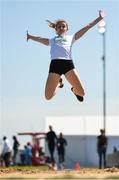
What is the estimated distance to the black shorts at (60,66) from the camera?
35.2ft

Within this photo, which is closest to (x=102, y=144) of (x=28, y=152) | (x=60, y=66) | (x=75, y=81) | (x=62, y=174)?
(x=28, y=152)

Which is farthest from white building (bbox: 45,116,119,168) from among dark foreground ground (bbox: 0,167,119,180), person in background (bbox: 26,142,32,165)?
dark foreground ground (bbox: 0,167,119,180)

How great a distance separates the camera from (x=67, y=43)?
35.7 ft

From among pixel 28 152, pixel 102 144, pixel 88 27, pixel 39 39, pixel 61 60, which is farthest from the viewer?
pixel 28 152

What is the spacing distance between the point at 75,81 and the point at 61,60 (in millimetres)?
488

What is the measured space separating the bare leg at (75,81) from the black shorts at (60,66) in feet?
0.29

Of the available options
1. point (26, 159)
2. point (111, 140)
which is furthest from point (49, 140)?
point (111, 140)

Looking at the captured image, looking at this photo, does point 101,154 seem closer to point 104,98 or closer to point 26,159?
point 26,159

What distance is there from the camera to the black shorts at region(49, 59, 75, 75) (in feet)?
35.2

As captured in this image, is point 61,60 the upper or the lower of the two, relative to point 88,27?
lower

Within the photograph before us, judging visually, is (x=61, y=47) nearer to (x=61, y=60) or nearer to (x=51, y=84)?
(x=61, y=60)

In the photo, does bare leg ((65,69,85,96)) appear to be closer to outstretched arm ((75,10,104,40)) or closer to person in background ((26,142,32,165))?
outstretched arm ((75,10,104,40))

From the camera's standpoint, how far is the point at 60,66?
35.3 feet

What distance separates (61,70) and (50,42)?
0.58 m
